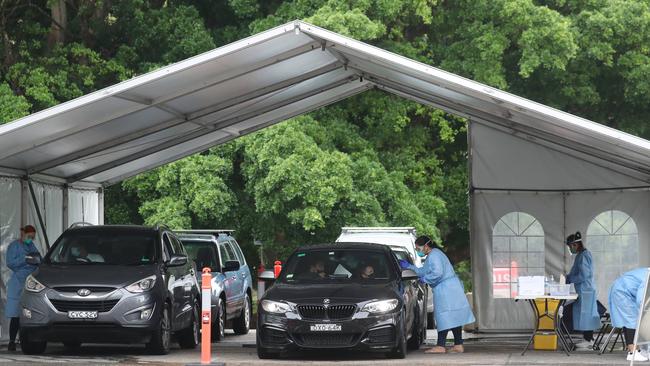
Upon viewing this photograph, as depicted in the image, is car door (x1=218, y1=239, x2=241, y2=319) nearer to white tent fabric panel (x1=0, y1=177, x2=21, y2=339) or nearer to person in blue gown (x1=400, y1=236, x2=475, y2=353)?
white tent fabric panel (x1=0, y1=177, x2=21, y2=339)

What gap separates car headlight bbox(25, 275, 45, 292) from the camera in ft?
59.6

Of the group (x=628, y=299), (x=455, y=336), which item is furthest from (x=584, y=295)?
(x=628, y=299)

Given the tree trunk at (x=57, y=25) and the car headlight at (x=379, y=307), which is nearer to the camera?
the car headlight at (x=379, y=307)

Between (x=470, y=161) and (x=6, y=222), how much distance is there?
8.28 m

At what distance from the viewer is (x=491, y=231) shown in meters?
25.1

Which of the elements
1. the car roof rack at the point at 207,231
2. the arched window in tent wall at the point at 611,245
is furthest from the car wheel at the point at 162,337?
the arched window in tent wall at the point at 611,245

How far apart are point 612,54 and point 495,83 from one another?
4035mm

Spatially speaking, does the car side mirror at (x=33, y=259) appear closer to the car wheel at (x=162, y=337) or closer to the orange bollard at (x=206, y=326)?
the car wheel at (x=162, y=337)

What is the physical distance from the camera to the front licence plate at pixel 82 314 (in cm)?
1789

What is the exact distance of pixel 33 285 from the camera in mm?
18250

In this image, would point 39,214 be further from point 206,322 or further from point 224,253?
point 206,322

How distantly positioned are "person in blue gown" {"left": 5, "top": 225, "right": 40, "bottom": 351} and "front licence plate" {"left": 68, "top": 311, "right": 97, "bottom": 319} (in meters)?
2.46

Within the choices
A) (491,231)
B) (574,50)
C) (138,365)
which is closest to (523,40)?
(574,50)

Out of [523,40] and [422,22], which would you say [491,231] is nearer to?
[523,40]
